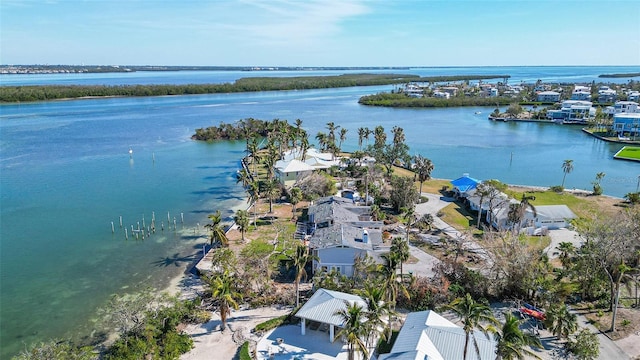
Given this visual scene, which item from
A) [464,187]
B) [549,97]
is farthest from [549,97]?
[464,187]

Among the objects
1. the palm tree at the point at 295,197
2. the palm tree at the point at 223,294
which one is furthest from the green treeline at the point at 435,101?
the palm tree at the point at 223,294

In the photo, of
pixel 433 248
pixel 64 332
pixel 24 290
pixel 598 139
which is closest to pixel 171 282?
pixel 64 332

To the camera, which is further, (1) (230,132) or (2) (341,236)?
(1) (230,132)

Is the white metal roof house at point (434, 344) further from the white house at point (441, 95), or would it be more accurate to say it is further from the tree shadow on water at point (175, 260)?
the white house at point (441, 95)

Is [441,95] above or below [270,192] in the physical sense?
above

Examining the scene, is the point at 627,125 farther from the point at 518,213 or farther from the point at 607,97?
the point at 518,213

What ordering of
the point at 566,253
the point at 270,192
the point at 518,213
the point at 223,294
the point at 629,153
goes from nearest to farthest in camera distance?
the point at 223,294 → the point at 566,253 → the point at 518,213 → the point at 270,192 → the point at 629,153

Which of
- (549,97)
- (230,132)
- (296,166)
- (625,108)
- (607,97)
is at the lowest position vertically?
(230,132)
